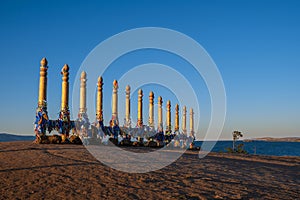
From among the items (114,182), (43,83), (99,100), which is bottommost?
(114,182)

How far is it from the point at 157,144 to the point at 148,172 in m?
20.1

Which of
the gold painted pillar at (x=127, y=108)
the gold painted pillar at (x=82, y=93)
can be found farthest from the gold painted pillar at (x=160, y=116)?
the gold painted pillar at (x=82, y=93)

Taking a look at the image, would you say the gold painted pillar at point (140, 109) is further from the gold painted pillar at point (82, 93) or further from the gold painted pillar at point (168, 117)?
the gold painted pillar at point (82, 93)

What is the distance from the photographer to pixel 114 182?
8.73 m

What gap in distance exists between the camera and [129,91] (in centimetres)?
2752

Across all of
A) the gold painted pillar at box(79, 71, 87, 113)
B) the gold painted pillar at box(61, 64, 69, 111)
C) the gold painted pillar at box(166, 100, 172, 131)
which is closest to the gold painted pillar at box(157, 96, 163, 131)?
the gold painted pillar at box(166, 100, 172, 131)

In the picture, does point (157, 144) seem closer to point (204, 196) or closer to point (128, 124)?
point (128, 124)

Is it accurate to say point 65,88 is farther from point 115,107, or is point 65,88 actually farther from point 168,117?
point 168,117

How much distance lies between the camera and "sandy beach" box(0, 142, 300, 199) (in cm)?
761

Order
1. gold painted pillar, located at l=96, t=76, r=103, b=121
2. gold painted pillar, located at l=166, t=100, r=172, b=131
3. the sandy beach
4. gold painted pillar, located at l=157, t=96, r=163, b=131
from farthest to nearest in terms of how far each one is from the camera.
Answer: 1. gold painted pillar, located at l=166, t=100, r=172, b=131
2. gold painted pillar, located at l=157, t=96, r=163, b=131
3. gold painted pillar, located at l=96, t=76, r=103, b=121
4. the sandy beach

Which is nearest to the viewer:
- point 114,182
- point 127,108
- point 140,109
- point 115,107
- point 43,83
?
point 114,182

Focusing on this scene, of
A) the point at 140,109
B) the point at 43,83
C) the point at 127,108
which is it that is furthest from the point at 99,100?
the point at 140,109

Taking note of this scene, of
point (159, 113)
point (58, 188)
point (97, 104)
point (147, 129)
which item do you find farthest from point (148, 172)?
point (159, 113)

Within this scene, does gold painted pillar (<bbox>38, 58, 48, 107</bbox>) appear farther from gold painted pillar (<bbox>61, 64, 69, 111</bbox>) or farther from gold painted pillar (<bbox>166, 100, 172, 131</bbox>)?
gold painted pillar (<bbox>166, 100, 172, 131</bbox>)
